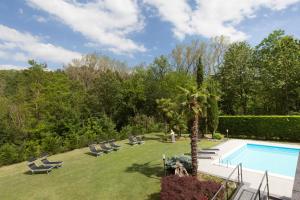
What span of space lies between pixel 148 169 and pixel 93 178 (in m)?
3.49

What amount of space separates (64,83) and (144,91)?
11698 millimetres

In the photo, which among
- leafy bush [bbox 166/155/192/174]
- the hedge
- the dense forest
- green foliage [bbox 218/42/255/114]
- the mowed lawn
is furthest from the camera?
green foliage [bbox 218/42/255/114]

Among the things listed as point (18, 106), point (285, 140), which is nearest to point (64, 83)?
point (18, 106)

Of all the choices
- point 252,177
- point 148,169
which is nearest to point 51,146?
point 148,169

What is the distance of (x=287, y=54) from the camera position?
3045cm

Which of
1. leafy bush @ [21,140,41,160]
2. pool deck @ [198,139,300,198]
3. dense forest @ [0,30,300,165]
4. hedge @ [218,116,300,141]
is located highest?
dense forest @ [0,30,300,165]

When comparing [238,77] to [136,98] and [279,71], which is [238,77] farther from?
[136,98]

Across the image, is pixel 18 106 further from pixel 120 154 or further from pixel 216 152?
pixel 216 152

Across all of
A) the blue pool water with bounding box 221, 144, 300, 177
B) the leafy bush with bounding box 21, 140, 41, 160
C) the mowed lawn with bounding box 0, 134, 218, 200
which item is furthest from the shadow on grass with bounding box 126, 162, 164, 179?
the leafy bush with bounding box 21, 140, 41, 160

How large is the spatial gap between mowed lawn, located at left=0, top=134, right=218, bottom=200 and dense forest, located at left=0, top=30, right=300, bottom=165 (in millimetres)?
5122

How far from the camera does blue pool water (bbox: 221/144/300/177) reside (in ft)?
50.8

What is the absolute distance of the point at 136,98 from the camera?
33.2 meters

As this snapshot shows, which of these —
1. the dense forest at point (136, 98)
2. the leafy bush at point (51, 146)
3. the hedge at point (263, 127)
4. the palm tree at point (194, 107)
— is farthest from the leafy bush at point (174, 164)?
the hedge at point (263, 127)

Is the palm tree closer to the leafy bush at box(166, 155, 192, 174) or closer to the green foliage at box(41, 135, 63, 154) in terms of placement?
the leafy bush at box(166, 155, 192, 174)
